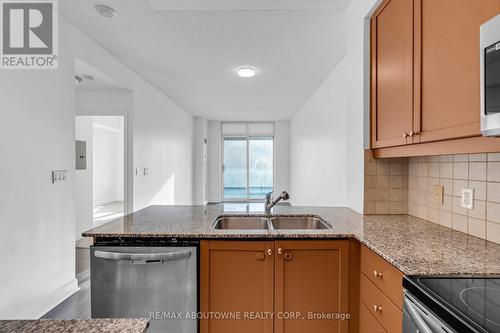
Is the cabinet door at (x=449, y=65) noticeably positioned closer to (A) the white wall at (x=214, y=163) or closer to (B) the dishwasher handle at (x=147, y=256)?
(B) the dishwasher handle at (x=147, y=256)

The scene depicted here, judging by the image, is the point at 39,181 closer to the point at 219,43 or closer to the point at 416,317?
the point at 219,43

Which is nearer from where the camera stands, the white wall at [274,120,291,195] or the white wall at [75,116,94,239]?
the white wall at [75,116,94,239]

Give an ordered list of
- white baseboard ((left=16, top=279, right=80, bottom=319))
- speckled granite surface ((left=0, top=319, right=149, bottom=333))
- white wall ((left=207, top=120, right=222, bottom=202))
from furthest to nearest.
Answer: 1. white wall ((left=207, top=120, right=222, bottom=202))
2. white baseboard ((left=16, top=279, right=80, bottom=319))
3. speckled granite surface ((left=0, top=319, right=149, bottom=333))

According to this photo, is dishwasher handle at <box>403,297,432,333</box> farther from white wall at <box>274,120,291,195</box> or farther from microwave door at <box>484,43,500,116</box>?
white wall at <box>274,120,291,195</box>

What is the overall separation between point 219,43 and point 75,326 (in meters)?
2.80

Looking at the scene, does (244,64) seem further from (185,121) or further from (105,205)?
(105,205)

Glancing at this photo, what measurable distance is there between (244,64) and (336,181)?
194cm

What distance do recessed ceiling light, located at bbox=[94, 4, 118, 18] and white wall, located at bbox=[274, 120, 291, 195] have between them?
597cm

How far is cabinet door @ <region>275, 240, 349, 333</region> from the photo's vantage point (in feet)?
5.07

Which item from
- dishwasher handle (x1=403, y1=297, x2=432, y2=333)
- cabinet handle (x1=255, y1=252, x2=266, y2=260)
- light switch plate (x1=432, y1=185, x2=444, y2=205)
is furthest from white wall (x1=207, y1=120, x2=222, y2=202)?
dishwasher handle (x1=403, y1=297, x2=432, y2=333)

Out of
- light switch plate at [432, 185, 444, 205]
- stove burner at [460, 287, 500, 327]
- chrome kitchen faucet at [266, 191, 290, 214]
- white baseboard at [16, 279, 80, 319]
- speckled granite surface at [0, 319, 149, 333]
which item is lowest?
white baseboard at [16, 279, 80, 319]

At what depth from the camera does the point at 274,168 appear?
810cm

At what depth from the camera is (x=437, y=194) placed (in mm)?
1692

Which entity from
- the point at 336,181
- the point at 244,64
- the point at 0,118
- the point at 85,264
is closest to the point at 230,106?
the point at 244,64
